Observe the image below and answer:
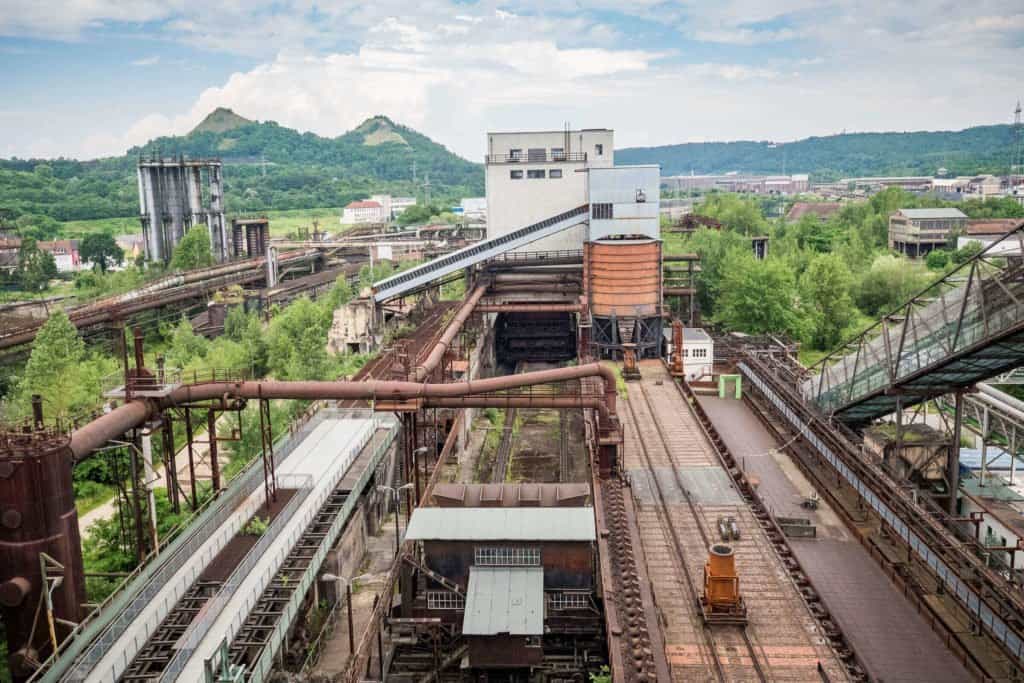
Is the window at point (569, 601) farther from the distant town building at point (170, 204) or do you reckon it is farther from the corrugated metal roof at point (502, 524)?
the distant town building at point (170, 204)

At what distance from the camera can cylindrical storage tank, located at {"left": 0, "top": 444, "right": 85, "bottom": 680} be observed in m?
15.7

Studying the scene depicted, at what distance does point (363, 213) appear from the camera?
14500cm

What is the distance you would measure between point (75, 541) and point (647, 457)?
672 inches

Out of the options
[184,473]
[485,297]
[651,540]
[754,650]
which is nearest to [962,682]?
[754,650]

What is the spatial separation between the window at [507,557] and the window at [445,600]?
957 millimetres

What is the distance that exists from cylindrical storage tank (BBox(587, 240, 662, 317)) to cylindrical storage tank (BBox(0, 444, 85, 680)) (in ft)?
100

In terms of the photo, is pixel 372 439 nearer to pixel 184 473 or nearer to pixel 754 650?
pixel 184 473

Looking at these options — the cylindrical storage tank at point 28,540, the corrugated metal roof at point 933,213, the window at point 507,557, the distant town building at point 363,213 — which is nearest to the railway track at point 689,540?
the window at point 507,557

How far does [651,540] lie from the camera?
2084 cm

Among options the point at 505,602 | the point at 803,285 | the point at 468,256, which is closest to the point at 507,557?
the point at 505,602

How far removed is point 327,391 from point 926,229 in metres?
75.9

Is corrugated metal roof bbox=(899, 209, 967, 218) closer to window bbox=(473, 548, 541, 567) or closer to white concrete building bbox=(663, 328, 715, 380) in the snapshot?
white concrete building bbox=(663, 328, 715, 380)

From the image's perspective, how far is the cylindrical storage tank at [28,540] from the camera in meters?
15.7

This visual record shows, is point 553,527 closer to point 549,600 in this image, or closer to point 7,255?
point 549,600
